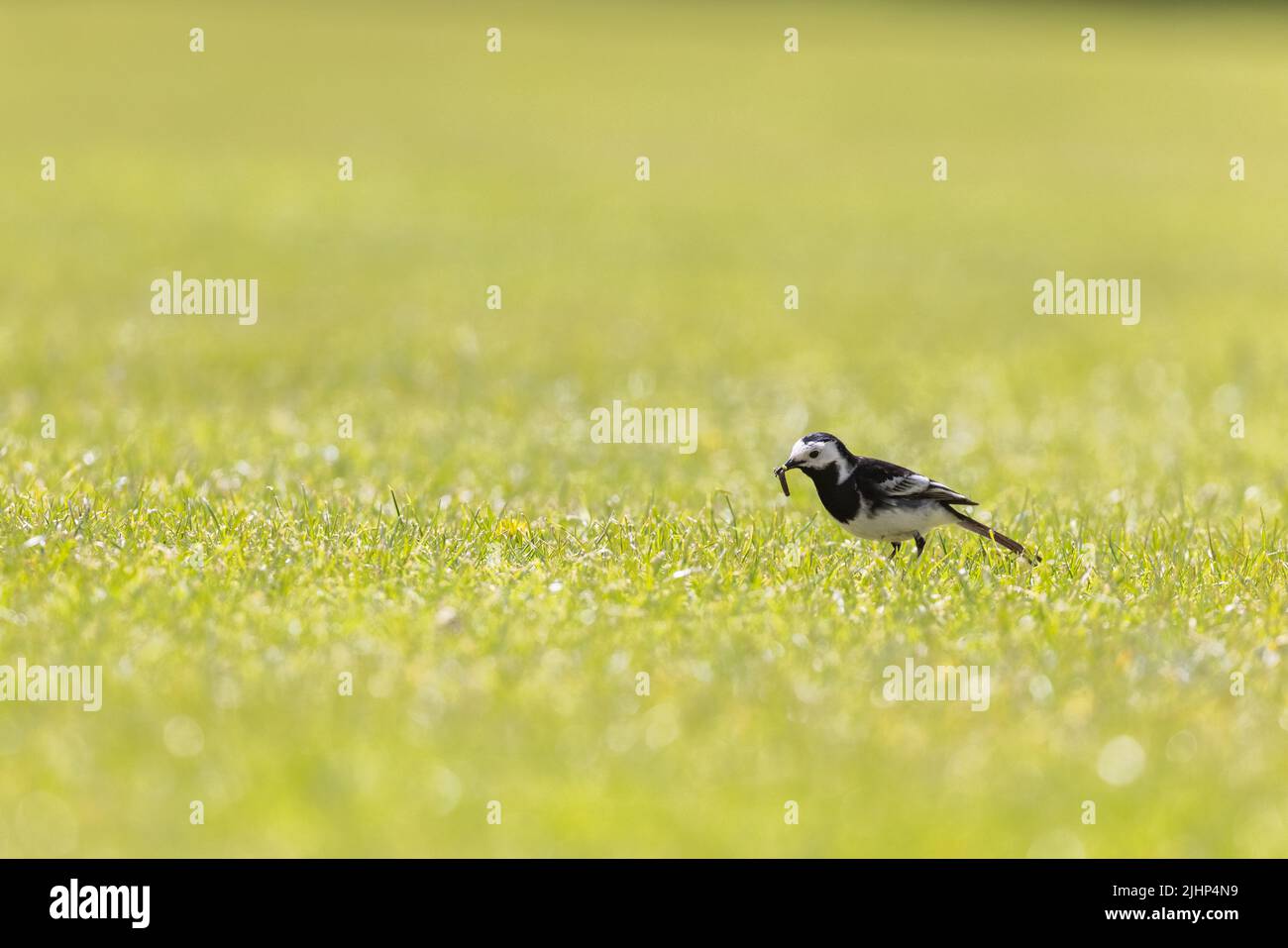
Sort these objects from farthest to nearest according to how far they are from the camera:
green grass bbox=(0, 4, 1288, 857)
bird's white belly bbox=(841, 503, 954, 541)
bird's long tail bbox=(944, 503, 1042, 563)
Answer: bird's long tail bbox=(944, 503, 1042, 563), bird's white belly bbox=(841, 503, 954, 541), green grass bbox=(0, 4, 1288, 857)

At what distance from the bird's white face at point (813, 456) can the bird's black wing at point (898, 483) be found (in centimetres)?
16

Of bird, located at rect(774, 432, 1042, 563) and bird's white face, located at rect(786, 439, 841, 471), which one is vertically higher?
bird's white face, located at rect(786, 439, 841, 471)

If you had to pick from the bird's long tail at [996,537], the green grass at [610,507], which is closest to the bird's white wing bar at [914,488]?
the bird's long tail at [996,537]

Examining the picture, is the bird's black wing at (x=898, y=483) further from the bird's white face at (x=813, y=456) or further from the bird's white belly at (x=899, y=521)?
the bird's white face at (x=813, y=456)

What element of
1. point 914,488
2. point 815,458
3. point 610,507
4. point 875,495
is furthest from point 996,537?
point 610,507

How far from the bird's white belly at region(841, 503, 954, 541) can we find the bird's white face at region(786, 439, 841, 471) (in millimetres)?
370

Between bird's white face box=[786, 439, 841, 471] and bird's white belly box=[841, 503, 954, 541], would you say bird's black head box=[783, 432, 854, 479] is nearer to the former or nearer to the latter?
bird's white face box=[786, 439, 841, 471]

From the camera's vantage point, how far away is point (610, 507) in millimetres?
9758

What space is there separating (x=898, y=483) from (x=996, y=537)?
0.68m

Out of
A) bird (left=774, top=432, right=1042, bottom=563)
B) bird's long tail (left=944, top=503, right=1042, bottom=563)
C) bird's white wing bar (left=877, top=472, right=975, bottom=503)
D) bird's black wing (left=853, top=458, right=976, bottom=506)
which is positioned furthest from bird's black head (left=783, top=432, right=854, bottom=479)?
bird's long tail (left=944, top=503, right=1042, bottom=563)

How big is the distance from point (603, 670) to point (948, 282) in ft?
61.9

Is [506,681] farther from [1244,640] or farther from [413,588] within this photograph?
[1244,640]

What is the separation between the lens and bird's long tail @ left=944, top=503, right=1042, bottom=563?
866 cm

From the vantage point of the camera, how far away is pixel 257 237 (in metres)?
25.4
